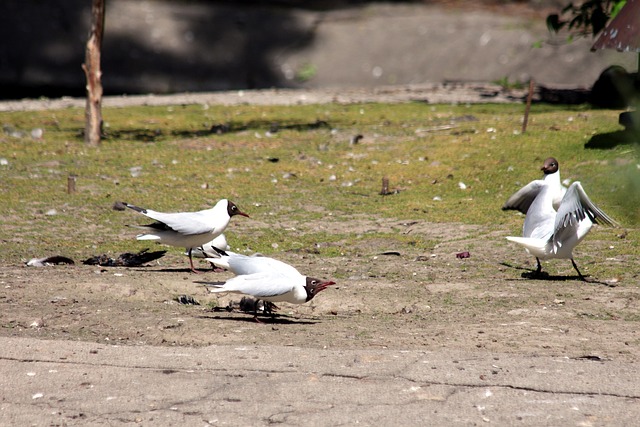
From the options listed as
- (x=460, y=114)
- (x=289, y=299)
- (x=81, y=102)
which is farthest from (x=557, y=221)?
(x=81, y=102)

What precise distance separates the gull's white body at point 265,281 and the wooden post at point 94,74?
8079mm

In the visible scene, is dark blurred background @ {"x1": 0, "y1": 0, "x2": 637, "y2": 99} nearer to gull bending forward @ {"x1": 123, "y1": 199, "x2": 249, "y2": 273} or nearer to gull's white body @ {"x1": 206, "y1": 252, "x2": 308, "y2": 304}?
gull bending forward @ {"x1": 123, "y1": 199, "x2": 249, "y2": 273}

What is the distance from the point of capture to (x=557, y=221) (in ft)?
23.3

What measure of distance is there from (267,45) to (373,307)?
55.1 ft

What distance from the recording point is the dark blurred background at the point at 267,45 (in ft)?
70.9


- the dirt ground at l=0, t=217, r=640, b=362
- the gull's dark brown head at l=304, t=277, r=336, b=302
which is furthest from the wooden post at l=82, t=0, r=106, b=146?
the gull's dark brown head at l=304, t=277, r=336, b=302

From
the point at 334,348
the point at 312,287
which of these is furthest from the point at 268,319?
the point at 334,348

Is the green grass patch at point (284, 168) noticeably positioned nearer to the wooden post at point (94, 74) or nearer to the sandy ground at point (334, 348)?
the wooden post at point (94, 74)

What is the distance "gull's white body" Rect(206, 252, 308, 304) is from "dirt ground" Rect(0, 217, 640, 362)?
23cm

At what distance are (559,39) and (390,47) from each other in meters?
3.76

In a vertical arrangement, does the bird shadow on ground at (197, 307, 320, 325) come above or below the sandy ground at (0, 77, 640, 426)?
below

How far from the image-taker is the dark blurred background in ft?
70.9

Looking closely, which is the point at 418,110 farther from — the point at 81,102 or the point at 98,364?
the point at 98,364

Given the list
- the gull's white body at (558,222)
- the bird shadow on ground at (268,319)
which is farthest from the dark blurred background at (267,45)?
the bird shadow on ground at (268,319)
